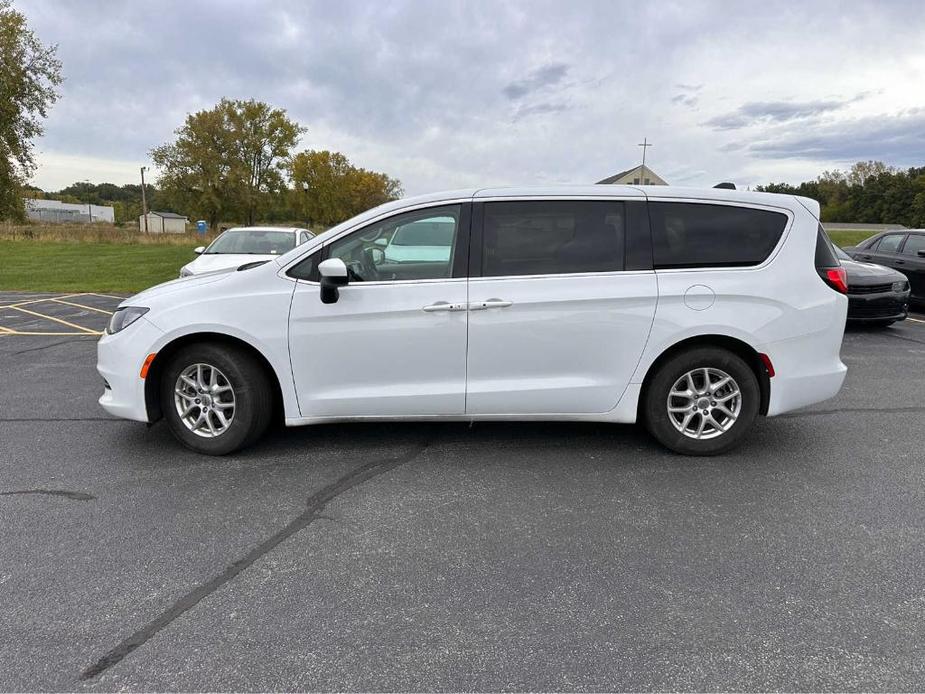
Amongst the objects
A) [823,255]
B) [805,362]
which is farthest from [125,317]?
[823,255]

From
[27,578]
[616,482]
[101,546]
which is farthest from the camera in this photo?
[616,482]

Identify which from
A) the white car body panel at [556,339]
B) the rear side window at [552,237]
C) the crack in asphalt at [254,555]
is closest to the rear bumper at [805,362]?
the white car body panel at [556,339]

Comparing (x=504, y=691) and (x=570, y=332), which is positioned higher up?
(x=570, y=332)

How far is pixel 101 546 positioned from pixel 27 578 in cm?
33

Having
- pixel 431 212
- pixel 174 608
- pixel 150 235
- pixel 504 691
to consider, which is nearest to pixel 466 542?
pixel 504 691

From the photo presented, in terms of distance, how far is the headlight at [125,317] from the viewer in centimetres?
406

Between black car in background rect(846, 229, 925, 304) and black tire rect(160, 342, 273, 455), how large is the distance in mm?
11086

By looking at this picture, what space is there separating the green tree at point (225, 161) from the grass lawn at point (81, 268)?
21413 mm

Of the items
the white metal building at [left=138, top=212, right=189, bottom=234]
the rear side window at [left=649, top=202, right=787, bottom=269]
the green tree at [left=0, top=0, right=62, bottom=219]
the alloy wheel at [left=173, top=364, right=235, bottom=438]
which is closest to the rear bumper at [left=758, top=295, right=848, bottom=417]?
the rear side window at [left=649, top=202, right=787, bottom=269]

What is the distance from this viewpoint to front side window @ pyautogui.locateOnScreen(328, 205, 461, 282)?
4.02 metres

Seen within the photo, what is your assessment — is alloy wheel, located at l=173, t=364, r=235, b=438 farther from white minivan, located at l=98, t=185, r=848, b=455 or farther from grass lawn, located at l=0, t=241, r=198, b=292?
grass lawn, located at l=0, t=241, r=198, b=292

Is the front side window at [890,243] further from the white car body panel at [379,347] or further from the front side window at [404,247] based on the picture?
the white car body panel at [379,347]

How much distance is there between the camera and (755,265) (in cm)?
404

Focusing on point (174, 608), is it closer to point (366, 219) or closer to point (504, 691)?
point (504, 691)
